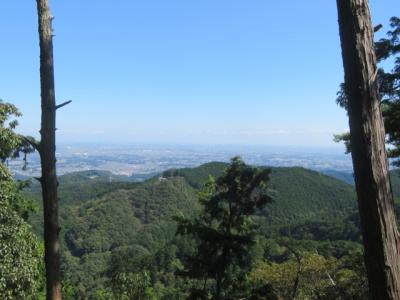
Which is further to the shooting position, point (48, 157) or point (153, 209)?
point (153, 209)

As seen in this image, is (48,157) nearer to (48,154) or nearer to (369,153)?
(48,154)

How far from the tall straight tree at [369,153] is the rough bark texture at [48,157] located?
3069mm

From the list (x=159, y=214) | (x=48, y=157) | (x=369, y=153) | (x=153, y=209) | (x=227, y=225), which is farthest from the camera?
(x=153, y=209)

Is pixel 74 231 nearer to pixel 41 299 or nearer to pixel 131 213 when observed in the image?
pixel 131 213

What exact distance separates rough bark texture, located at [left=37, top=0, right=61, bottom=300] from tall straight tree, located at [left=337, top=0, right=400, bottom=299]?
307 centimetres

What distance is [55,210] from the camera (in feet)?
Answer: 15.4

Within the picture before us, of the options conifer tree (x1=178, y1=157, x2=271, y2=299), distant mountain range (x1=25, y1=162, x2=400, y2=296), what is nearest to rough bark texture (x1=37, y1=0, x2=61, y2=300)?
conifer tree (x1=178, y1=157, x2=271, y2=299)

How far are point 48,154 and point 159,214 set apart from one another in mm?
120925

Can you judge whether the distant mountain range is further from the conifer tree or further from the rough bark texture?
the rough bark texture

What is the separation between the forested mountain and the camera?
8306 centimetres

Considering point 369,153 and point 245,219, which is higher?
point 369,153

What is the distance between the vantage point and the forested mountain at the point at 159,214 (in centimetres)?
8306

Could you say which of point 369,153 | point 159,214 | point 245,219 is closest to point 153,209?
point 159,214

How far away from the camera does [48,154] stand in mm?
4719
